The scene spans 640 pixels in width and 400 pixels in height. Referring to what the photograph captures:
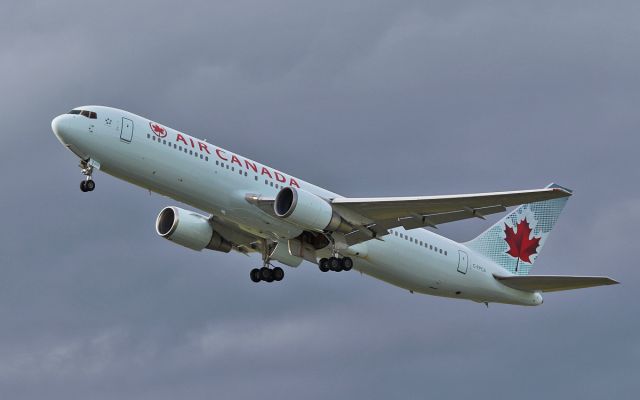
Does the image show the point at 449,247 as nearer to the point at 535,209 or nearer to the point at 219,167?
the point at 535,209

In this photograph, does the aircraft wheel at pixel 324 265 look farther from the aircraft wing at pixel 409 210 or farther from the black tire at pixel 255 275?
the black tire at pixel 255 275

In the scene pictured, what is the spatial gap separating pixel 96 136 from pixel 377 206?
12280mm

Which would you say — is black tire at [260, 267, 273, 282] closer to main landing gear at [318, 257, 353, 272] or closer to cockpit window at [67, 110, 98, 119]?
main landing gear at [318, 257, 353, 272]

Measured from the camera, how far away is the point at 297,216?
185 ft

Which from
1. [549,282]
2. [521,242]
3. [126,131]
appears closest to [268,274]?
[126,131]

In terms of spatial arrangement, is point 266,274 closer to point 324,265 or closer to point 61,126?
point 324,265

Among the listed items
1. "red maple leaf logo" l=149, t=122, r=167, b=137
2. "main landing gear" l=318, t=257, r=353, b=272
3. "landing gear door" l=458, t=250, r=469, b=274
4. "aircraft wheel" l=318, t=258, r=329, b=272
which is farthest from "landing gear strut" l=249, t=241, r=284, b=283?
"red maple leaf logo" l=149, t=122, r=167, b=137

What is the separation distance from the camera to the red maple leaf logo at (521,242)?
227ft

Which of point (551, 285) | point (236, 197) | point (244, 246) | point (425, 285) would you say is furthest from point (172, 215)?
point (551, 285)

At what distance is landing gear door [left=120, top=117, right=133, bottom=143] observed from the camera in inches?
2164

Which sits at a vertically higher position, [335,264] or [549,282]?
[549,282]

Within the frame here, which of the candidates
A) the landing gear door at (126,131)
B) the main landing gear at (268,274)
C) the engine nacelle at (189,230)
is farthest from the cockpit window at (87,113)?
the main landing gear at (268,274)

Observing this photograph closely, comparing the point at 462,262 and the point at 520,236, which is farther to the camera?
the point at 520,236

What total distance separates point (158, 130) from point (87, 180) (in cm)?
357
